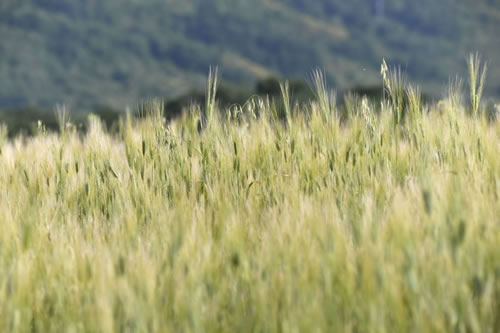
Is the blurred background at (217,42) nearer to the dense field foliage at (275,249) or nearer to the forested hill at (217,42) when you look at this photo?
the forested hill at (217,42)

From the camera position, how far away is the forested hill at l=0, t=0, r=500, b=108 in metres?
115

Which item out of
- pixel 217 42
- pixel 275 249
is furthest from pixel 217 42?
pixel 275 249

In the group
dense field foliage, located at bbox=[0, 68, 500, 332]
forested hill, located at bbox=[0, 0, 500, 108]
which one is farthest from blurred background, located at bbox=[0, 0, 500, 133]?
dense field foliage, located at bbox=[0, 68, 500, 332]

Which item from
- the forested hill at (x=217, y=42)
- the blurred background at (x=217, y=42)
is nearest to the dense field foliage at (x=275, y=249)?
the blurred background at (x=217, y=42)

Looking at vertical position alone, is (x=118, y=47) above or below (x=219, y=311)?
above

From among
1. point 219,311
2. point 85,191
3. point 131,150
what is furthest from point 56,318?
point 131,150

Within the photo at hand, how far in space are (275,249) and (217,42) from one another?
138272 mm

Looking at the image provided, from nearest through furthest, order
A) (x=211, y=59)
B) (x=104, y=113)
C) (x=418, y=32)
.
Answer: (x=104, y=113) → (x=211, y=59) → (x=418, y=32)

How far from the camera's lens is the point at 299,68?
413 feet

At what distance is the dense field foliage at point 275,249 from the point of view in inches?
56.2

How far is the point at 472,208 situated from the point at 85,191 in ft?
4.84

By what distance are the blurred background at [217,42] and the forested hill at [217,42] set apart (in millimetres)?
224

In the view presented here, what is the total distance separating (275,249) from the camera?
1646 millimetres

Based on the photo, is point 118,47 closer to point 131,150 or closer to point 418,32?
point 418,32
